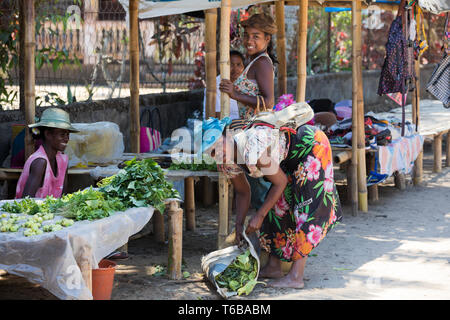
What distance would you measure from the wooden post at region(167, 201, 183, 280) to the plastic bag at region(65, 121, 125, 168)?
149cm

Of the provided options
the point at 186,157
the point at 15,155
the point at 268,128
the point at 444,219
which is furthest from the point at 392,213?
the point at 15,155

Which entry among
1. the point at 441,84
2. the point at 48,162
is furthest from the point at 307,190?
the point at 441,84

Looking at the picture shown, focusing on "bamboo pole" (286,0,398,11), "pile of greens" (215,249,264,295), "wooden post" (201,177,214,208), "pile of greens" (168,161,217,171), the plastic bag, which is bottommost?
"pile of greens" (215,249,264,295)

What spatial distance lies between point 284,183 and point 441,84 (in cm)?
421

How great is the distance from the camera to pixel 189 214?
6555 millimetres

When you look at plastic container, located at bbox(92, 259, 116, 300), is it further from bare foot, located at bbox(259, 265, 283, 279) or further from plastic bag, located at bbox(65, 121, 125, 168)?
plastic bag, located at bbox(65, 121, 125, 168)

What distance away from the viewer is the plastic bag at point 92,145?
19.7 feet

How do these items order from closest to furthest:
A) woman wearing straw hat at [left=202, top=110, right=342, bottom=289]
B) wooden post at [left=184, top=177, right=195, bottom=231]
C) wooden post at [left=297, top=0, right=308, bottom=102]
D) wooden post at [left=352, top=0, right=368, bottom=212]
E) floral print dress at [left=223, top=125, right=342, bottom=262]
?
1. woman wearing straw hat at [left=202, top=110, right=342, bottom=289]
2. floral print dress at [left=223, top=125, right=342, bottom=262]
3. wooden post at [left=297, top=0, right=308, bottom=102]
4. wooden post at [left=184, top=177, right=195, bottom=231]
5. wooden post at [left=352, top=0, right=368, bottom=212]

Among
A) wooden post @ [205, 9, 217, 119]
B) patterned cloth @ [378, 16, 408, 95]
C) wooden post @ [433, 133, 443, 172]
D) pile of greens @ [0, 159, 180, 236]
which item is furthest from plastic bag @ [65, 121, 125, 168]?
wooden post @ [433, 133, 443, 172]

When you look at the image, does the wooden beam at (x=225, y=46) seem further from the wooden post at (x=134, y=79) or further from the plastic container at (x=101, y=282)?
the wooden post at (x=134, y=79)

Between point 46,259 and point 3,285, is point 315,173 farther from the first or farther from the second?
point 3,285

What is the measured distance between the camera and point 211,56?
225 inches

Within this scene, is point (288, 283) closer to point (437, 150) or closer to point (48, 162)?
point (48, 162)

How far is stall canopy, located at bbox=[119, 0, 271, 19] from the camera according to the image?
5876 millimetres
